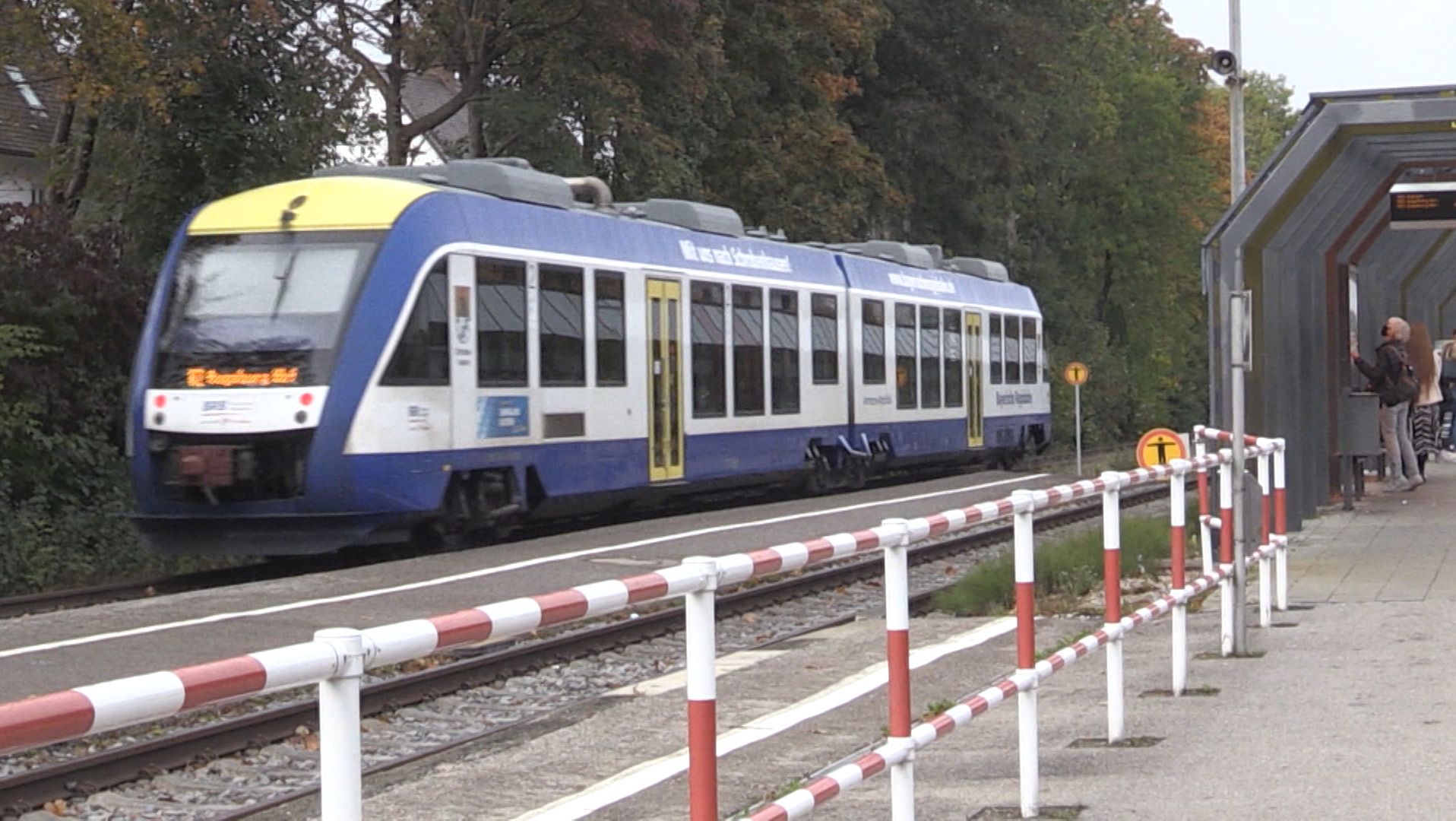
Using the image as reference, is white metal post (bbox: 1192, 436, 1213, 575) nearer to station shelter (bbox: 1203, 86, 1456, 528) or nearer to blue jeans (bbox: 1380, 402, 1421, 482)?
station shelter (bbox: 1203, 86, 1456, 528)

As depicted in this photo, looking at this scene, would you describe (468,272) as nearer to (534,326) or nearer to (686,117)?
(534,326)

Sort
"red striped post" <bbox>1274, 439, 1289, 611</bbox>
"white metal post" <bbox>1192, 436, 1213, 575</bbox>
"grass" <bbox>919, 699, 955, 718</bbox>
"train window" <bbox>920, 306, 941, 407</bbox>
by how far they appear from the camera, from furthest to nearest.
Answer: "train window" <bbox>920, 306, 941, 407</bbox>
"red striped post" <bbox>1274, 439, 1289, 611</bbox>
"white metal post" <bbox>1192, 436, 1213, 575</bbox>
"grass" <bbox>919, 699, 955, 718</bbox>

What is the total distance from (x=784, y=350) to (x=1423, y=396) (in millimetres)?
7027

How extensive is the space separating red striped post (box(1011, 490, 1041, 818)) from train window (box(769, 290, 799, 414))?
17333 mm

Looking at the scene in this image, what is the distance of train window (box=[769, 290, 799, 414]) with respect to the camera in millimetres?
24844

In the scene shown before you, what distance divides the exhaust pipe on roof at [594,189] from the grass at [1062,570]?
611 centimetres

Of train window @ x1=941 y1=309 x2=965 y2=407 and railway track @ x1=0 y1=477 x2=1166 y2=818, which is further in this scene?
train window @ x1=941 y1=309 x2=965 y2=407

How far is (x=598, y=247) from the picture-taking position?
67.3 ft

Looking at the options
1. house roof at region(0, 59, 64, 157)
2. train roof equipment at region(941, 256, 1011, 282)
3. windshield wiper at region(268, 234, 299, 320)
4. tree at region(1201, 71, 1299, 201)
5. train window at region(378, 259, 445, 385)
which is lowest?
train window at region(378, 259, 445, 385)

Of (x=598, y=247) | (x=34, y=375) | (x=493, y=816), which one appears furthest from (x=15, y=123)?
(x=493, y=816)

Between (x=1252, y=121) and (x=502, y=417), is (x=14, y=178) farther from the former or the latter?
(x=1252, y=121)

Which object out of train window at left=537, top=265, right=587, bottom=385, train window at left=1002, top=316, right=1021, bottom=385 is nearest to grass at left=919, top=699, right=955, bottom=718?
train window at left=537, top=265, right=587, bottom=385

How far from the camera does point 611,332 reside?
67.8 feet

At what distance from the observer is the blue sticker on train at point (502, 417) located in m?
18.2
